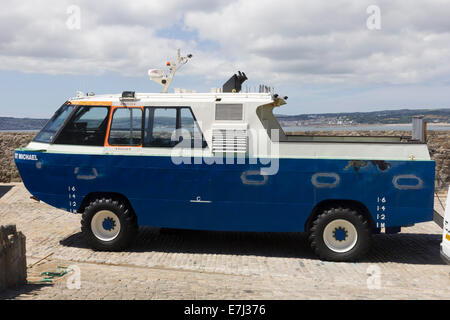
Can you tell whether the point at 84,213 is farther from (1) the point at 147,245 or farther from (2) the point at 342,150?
(2) the point at 342,150

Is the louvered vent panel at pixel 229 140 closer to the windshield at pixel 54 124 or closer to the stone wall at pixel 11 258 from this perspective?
the windshield at pixel 54 124

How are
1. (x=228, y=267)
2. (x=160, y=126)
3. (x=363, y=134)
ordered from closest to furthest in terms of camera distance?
(x=228, y=267), (x=160, y=126), (x=363, y=134)

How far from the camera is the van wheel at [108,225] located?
791cm

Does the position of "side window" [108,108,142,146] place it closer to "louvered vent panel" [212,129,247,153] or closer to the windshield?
the windshield

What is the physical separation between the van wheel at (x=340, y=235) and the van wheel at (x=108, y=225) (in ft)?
10.5

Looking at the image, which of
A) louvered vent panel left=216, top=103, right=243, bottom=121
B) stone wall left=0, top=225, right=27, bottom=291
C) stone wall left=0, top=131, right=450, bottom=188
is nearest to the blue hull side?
louvered vent panel left=216, top=103, right=243, bottom=121

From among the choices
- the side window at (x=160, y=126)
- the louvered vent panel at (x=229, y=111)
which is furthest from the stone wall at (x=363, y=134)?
the side window at (x=160, y=126)

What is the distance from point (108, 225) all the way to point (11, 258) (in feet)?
7.46

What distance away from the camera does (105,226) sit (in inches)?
318

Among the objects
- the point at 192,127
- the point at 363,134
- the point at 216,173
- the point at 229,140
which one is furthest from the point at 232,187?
the point at 363,134

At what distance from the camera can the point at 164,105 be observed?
777 centimetres

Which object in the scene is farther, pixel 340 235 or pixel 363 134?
pixel 363 134

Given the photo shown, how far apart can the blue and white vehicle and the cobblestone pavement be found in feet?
1.80

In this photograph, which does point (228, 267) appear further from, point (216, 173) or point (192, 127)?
point (192, 127)
